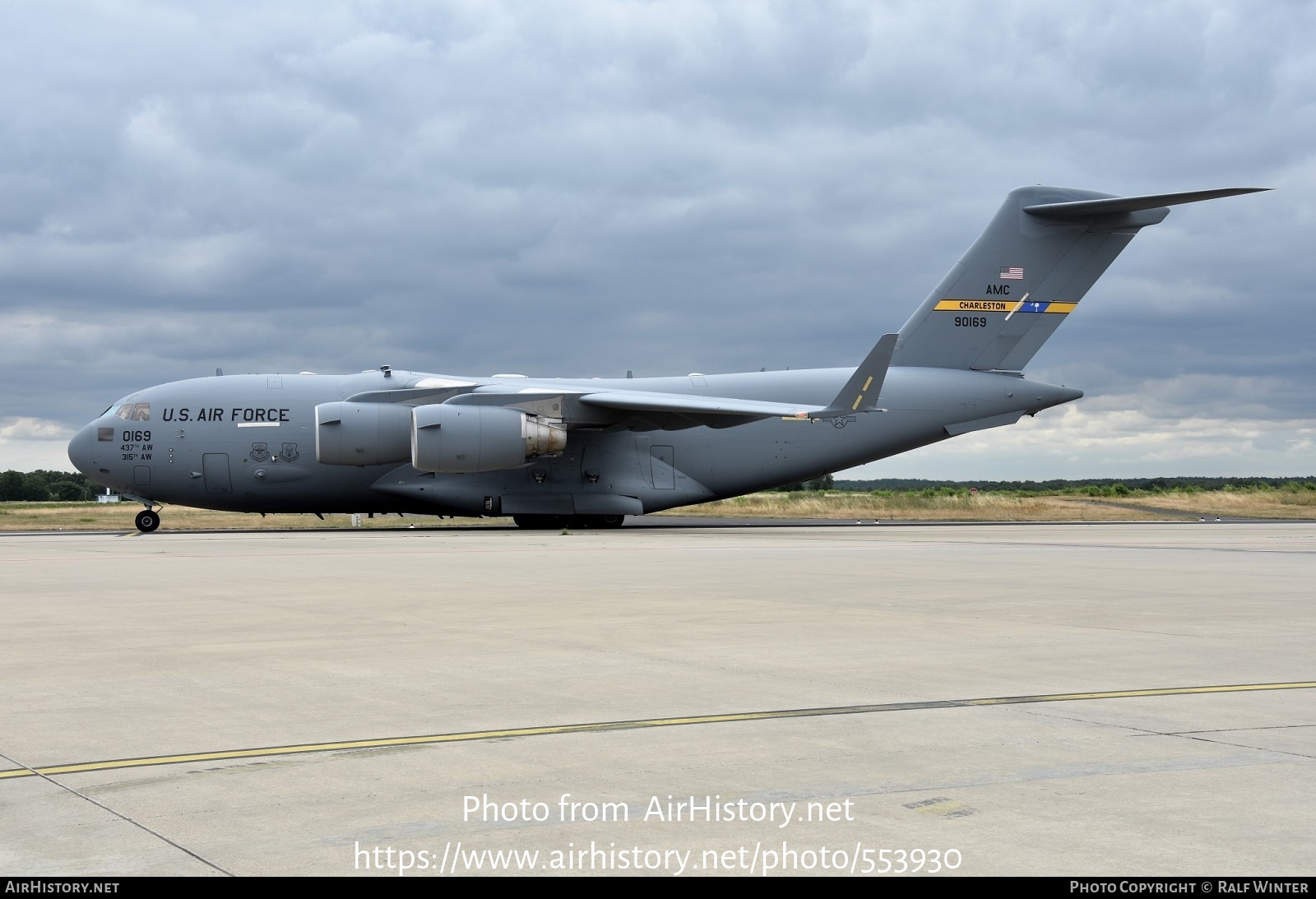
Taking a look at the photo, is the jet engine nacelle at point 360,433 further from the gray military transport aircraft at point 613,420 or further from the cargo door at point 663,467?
the cargo door at point 663,467

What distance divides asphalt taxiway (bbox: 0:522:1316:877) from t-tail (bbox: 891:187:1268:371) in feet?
64.6

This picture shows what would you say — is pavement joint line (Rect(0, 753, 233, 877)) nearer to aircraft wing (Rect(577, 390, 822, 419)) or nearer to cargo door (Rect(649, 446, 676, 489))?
aircraft wing (Rect(577, 390, 822, 419))

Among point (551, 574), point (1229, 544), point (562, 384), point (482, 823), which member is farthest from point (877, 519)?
point (482, 823)

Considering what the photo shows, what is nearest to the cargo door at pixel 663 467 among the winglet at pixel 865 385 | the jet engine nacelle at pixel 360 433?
the winglet at pixel 865 385

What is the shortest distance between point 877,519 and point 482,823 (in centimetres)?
3768

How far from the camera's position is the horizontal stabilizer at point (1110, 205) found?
2894cm

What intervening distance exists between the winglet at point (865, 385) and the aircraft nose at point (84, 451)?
55.2 ft

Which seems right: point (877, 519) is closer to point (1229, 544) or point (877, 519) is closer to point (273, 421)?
point (1229, 544)

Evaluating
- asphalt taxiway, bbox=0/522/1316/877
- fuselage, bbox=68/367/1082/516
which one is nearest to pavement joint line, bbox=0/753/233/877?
asphalt taxiway, bbox=0/522/1316/877

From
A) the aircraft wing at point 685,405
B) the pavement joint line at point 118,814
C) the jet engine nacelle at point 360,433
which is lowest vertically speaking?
the pavement joint line at point 118,814

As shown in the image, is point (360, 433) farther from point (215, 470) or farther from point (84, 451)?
point (84, 451)

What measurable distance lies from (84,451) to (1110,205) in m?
25.8

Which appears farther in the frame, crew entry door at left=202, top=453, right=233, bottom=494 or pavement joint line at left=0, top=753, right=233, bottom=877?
crew entry door at left=202, top=453, right=233, bottom=494

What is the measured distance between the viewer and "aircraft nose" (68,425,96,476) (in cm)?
2972
